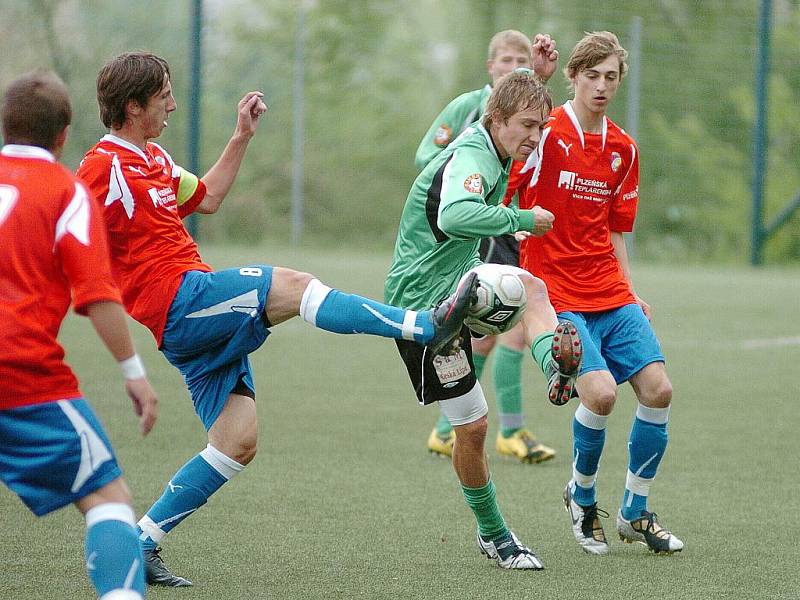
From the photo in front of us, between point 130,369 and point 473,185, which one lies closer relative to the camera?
point 130,369

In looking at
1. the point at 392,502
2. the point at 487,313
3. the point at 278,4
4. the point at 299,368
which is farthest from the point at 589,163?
the point at 278,4

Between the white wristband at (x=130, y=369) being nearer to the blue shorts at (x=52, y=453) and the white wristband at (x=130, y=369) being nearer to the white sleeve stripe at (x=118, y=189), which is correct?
the blue shorts at (x=52, y=453)

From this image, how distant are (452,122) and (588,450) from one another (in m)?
2.38

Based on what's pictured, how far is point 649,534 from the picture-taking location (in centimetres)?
466

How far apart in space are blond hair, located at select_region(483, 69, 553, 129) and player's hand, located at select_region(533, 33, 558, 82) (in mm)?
626

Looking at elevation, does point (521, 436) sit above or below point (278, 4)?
below

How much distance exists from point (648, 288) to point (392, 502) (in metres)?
10.6

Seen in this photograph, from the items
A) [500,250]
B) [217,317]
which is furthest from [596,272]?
[500,250]

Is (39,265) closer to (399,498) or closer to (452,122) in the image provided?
(399,498)

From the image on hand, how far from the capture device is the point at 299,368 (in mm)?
9352

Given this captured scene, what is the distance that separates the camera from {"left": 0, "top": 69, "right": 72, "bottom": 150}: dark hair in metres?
3.11

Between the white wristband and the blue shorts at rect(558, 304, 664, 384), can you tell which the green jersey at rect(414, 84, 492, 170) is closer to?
the blue shorts at rect(558, 304, 664, 384)

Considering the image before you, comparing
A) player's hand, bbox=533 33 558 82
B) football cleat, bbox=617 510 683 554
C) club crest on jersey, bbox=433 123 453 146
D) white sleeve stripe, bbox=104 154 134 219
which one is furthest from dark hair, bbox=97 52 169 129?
club crest on jersey, bbox=433 123 453 146

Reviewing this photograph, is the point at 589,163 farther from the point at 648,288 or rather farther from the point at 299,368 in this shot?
the point at 648,288
